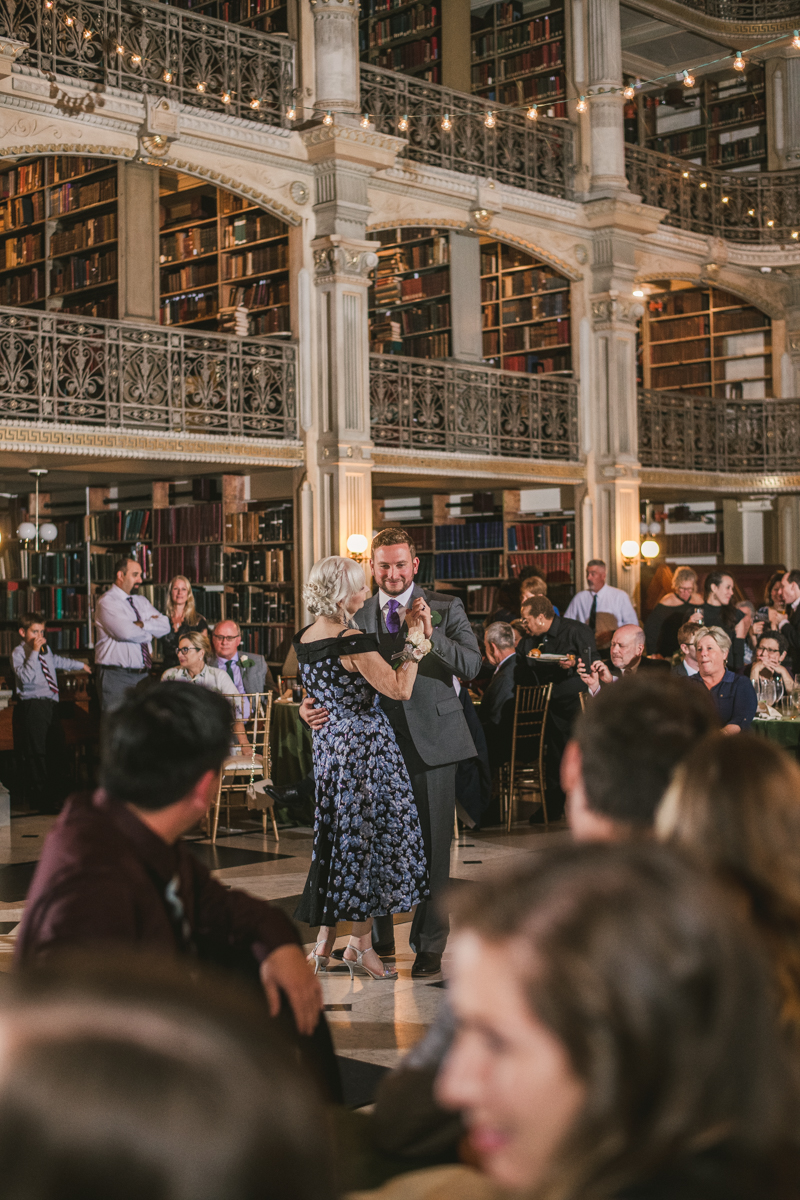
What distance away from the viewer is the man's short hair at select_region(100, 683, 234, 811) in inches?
75.1

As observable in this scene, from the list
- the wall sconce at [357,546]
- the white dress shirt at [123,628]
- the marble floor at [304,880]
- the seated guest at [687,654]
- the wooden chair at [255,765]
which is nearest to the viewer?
the marble floor at [304,880]

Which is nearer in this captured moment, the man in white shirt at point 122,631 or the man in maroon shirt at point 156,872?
the man in maroon shirt at point 156,872

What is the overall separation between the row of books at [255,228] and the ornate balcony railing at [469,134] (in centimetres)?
126

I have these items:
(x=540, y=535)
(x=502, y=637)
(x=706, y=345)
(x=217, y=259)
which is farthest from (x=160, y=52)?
(x=706, y=345)

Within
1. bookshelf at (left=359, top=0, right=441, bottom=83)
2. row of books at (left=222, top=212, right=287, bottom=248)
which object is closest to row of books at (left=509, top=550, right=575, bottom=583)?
row of books at (left=222, top=212, right=287, bottom=248)

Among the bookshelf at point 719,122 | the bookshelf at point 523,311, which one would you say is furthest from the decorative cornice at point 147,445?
the bookshelf at point 719,122

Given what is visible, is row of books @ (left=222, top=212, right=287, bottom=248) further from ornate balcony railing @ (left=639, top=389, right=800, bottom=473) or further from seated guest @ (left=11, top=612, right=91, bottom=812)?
ornate balcony railing @ (left=639, top=389, right=800, bottom=473)

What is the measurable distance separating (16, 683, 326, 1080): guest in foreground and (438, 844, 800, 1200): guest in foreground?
95 cm

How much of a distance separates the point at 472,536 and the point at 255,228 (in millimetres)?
4091

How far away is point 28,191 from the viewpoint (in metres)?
11.5

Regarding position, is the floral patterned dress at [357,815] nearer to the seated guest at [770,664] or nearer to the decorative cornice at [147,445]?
the seated guest at [770,664]

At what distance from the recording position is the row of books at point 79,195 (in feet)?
35.5

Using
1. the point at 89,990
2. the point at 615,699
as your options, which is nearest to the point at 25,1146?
the point at 89,990

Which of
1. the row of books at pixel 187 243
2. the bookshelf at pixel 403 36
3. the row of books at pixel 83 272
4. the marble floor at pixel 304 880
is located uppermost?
the bookshelf at pixel 403 36
